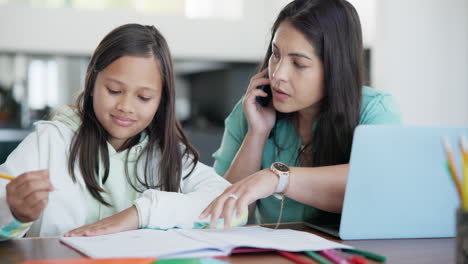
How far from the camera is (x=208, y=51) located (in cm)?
438

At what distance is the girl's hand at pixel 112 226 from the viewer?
39.6 inches

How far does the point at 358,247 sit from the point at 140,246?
396mm

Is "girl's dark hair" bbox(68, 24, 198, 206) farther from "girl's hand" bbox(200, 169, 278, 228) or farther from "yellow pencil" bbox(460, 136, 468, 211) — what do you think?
"yellow pencil" bbox(460, 136, 468, 211)

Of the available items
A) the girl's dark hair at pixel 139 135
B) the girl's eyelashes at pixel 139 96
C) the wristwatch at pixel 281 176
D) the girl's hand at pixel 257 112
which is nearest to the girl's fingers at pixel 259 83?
the girl's hand at pixel 257 112

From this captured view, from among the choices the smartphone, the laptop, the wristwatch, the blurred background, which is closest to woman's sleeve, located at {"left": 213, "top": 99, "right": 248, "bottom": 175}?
the smartphone

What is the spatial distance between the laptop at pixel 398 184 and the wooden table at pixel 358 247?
0.03m

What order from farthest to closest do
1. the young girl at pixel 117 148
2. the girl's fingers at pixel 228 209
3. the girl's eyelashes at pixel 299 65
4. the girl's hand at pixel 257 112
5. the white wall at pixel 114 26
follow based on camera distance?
the white wall at pixel 114 26 → the girl's hand at pixel 257 112 → the girl's eyelashes at pixel 299 65 → the young girl at pixel 117 148 → the girl's fingers at pixel 228 209

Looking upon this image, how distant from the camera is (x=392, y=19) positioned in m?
3.56

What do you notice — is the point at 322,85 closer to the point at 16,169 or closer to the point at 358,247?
the point at 358,247

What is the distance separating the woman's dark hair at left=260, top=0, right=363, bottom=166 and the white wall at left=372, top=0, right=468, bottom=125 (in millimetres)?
2198

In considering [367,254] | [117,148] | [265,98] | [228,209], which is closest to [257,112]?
[265,98]

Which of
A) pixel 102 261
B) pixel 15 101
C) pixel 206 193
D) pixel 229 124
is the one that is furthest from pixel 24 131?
pixel 102 261

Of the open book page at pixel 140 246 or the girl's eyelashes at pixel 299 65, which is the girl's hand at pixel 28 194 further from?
the girl's eyelashes at pixel 299 65

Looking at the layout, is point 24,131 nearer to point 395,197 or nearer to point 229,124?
point 229,124
